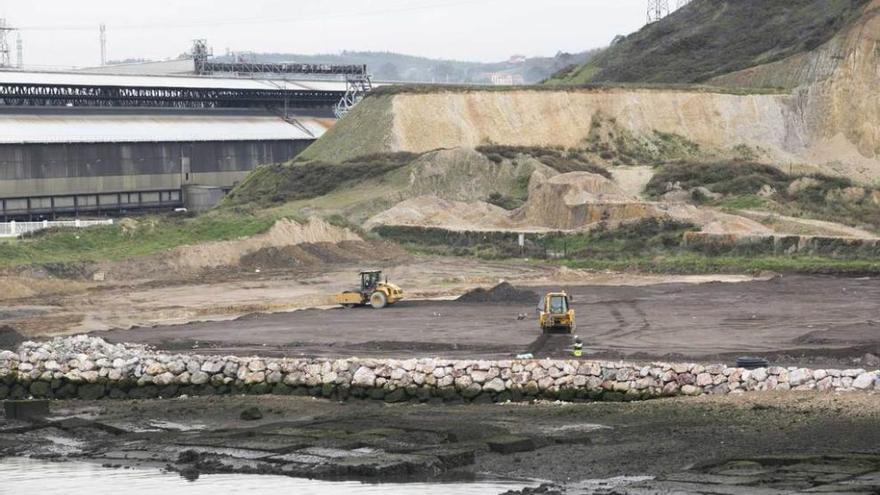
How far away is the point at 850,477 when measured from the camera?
24.4m

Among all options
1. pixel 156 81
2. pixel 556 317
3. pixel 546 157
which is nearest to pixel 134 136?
pixel 156 81

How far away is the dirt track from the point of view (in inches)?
1617

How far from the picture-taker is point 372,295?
179 feet

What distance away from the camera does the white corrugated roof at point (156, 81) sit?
341 feet

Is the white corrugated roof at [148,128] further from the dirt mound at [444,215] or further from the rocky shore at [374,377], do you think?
the rocky shore at [374,377]

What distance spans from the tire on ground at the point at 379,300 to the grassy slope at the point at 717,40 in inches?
2733

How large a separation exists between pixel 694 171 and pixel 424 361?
195 ft

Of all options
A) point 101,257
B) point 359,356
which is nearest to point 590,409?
point 359,356

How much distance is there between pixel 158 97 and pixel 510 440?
293ft

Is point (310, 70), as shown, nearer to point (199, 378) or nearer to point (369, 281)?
point (369, 281)

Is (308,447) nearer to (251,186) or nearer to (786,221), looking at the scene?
(786,221)

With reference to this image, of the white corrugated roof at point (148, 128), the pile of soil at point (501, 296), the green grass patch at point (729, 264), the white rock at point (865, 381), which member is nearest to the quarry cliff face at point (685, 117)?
the white corrugated roof at point (148, 128)

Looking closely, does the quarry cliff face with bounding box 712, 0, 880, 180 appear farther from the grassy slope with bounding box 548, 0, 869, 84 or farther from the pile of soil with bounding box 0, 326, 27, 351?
the pile of soil with bounding box 0, 326, 27, 351

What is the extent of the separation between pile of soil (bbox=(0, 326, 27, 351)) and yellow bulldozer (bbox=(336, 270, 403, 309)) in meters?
13.8
